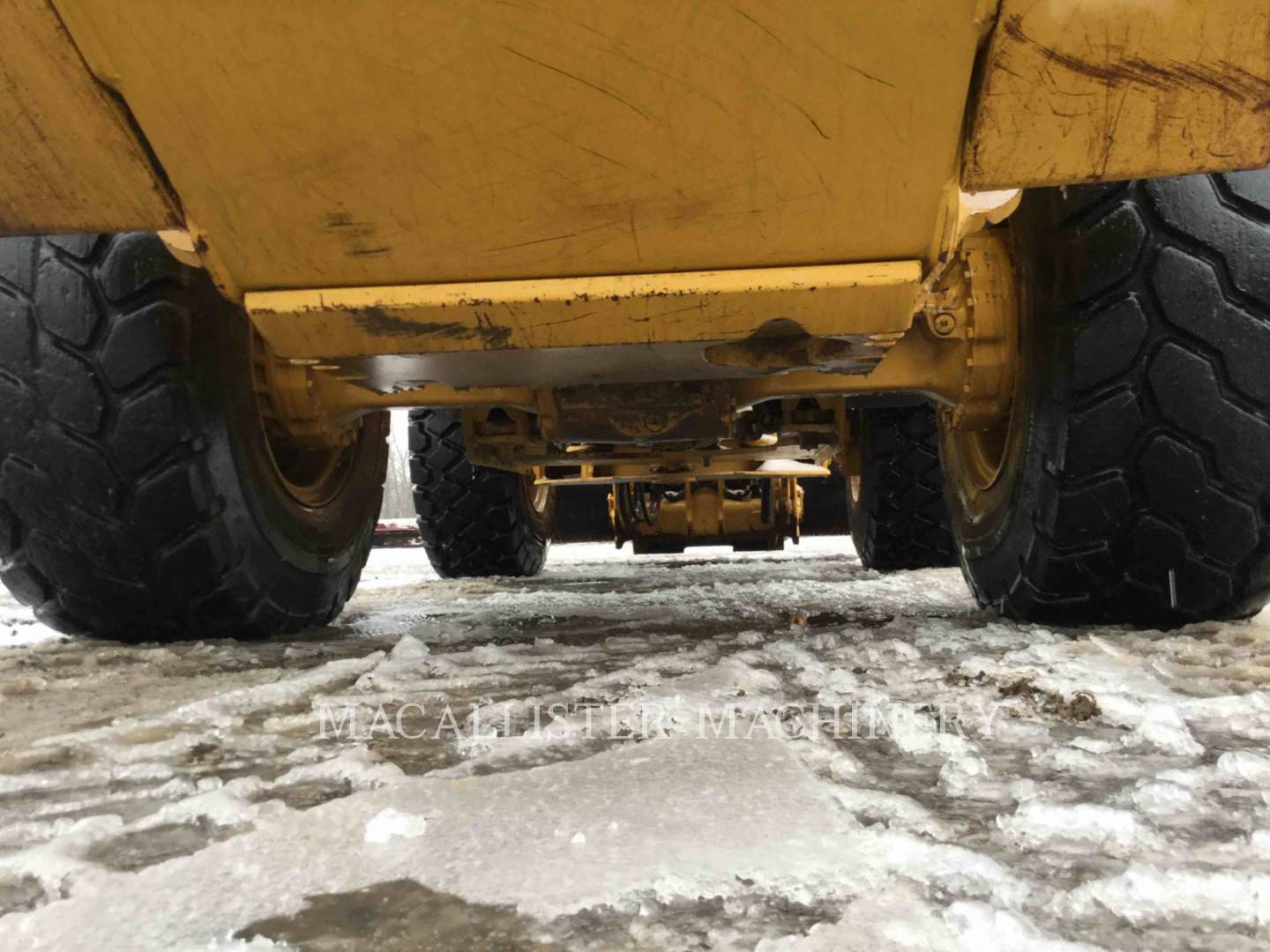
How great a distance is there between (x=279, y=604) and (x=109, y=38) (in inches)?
47.2

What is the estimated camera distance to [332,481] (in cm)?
208

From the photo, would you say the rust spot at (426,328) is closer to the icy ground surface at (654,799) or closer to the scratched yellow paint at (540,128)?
the scratched yellow paint at (540,128)

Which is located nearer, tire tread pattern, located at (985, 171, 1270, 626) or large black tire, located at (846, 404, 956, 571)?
tire tread pattern, located at (985, 171, 1270, 626)

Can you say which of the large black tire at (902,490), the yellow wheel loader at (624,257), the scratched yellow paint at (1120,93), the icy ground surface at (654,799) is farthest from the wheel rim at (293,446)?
the large black tire at (902,490)

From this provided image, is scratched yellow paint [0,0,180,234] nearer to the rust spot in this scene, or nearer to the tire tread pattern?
the rust spot

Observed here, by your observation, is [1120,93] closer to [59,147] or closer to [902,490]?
[59,147]

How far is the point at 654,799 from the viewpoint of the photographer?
30.0 inches

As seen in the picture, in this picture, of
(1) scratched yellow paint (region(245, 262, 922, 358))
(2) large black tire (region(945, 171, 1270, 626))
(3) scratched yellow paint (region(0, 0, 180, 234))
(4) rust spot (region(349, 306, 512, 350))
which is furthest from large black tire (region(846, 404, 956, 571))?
(3) scratched yellow paint (region(0, 0, 180, 234))

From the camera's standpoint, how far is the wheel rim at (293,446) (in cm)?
171

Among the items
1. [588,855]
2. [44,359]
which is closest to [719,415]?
[588,855]

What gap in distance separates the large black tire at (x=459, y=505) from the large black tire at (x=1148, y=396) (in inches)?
100

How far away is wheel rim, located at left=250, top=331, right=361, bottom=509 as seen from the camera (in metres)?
1.71

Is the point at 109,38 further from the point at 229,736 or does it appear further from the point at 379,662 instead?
the point at 379,662

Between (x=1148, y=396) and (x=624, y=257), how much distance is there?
0.98 m
